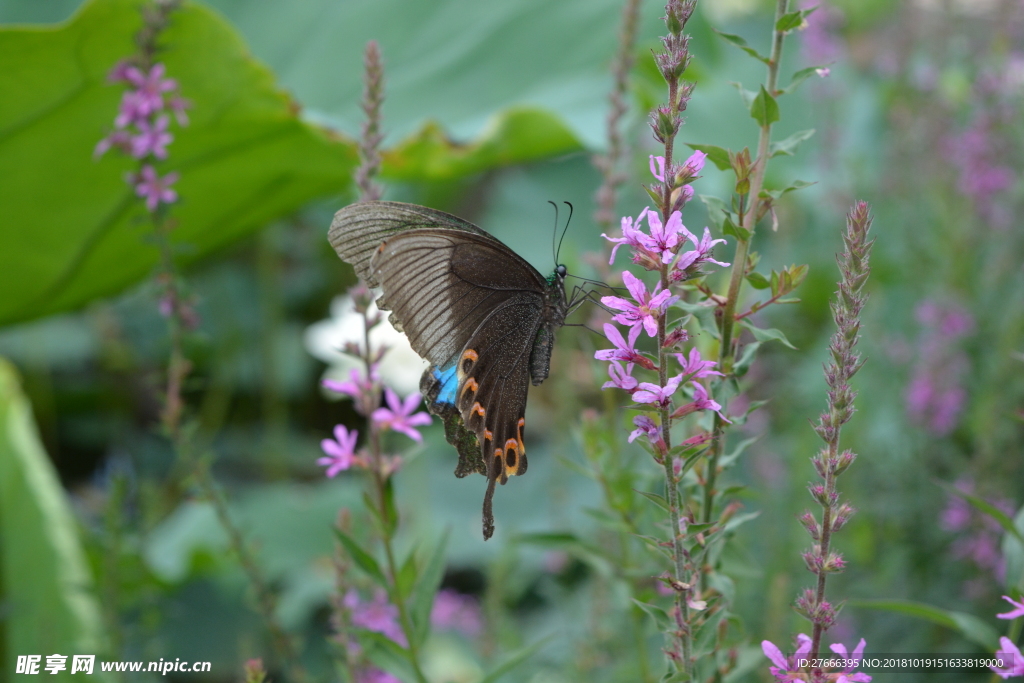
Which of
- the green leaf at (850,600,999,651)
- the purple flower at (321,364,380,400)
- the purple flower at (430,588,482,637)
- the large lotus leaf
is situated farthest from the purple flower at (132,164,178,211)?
the purple flower at (430,588,482,637)

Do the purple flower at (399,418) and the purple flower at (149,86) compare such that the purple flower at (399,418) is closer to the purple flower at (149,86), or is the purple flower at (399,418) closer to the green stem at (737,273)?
the green stem at (737,273)

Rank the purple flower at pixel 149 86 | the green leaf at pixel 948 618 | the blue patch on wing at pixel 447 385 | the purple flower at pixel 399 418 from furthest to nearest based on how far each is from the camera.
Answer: the purple flower at pixel 149 86, the blue patch on wing at pixel 447 385, the purple flower at pixel 399 418, the green leaf at pixel 948 618

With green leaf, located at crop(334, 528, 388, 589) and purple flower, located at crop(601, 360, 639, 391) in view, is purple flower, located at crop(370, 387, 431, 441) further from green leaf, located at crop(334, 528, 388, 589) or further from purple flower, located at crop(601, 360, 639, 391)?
purple flower, located at crop(601, 360, 639, 391)

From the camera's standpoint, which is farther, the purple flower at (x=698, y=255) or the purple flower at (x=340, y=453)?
the purple flower at (x=340, y=453)

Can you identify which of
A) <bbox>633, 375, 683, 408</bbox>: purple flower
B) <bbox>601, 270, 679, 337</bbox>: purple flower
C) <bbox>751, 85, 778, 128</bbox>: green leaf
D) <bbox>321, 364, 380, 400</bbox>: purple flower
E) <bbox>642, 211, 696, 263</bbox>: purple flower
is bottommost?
<bbox>321, 364, 380, 400</bbox>: purple flower

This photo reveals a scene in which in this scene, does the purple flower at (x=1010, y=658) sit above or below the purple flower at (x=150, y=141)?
below

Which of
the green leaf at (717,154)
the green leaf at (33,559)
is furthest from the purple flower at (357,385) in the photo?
the green leaf at (33,559)
